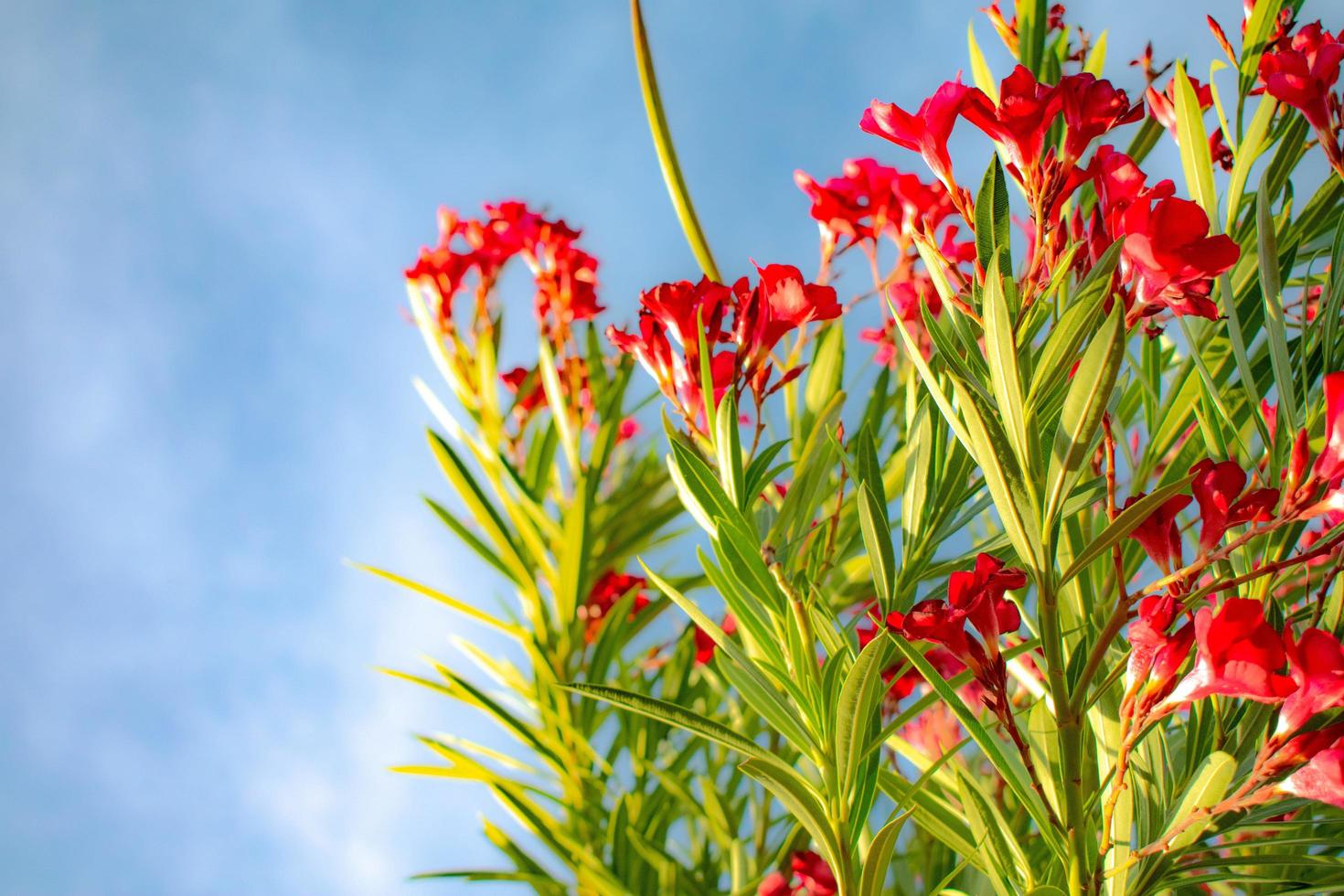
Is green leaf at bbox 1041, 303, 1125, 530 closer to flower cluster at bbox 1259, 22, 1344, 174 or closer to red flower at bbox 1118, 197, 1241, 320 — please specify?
red flower at bbox 1118, 197, 1241, 320

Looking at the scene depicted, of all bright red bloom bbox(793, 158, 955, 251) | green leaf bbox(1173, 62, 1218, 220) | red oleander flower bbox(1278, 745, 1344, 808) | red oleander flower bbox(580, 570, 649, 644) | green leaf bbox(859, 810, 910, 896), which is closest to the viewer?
red oleander flower bbox(1278, 745, 1344, 808)

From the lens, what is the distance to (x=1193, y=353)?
517mm

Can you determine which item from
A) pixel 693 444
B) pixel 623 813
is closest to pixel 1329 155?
pixel 693 444

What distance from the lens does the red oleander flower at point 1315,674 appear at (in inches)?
14.6

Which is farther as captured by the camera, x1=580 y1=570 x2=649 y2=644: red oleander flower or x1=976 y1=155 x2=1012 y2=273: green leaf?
x1=580 y1=570 x2=649 y2=644: red oleander flower

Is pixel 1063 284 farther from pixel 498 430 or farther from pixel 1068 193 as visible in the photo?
pixel 498 430

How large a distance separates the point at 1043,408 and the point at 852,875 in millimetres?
242

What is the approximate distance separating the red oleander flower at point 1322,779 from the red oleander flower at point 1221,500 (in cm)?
9

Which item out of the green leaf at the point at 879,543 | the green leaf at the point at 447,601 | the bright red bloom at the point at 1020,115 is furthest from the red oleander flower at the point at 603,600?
the bright red bloom at the point at 1020,115

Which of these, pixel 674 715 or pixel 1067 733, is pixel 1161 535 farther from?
pixel 674 715

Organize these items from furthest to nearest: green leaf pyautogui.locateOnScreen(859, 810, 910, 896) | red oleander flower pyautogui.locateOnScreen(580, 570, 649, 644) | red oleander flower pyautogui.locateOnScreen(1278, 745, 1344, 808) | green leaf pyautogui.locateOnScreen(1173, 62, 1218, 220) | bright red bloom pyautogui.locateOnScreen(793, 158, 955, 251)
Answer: red oleander flower pyautogui.locateOnScreen(580, 570, 649, 644), bright red bloom pyautogui.locateOnScreen(793, 158, 955, 251), green leaf pyautogui.locateOnScreen(1173, 62, 1218, 220), green leaf pyautogui.locateOnScreen(859, 810, 910, 896), red oleander flower pyautogui.locateOnScreen(1278, 745, 1344, 808)

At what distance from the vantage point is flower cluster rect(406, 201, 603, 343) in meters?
1.23

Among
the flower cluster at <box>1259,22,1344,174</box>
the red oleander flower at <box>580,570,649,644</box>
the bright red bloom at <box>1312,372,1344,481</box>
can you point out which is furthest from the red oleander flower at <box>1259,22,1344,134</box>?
the red oleander flower at <box>580,570,649,644</box>

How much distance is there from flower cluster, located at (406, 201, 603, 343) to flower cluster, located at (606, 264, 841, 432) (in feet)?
2.04
